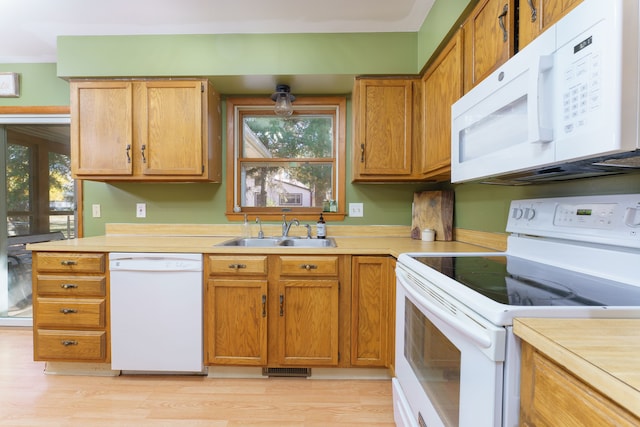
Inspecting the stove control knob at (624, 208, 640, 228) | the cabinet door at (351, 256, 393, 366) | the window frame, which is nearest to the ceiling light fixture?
the window frame

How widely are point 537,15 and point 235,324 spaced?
2042 mm

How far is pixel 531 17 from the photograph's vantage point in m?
1.06

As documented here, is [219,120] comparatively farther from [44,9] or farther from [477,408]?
[477,408]

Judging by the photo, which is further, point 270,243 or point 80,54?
→ point 270,243

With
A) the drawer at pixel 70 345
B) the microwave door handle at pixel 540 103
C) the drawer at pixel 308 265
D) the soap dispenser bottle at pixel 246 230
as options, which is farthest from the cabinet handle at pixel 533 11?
the drawer at pixel 70 345

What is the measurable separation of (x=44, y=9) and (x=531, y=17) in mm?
2714

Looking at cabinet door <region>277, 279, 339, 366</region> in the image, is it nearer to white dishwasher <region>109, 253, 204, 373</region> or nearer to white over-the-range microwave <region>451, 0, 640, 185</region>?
white dishwasher <region>109, 253, 204, 373</region>

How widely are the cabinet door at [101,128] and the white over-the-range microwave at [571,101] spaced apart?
2.25 m

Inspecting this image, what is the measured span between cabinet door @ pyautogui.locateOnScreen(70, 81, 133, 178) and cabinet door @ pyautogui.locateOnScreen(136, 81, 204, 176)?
4.4 inches

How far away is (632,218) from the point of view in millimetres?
892

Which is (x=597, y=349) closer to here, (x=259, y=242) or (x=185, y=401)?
(x=185, y=401)

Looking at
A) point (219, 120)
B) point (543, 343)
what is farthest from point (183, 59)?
point (543, 343)

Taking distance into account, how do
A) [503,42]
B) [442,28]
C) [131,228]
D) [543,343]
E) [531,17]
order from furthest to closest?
[131,228] → [442,28] → [503,42] → [531,17] → [543,343]

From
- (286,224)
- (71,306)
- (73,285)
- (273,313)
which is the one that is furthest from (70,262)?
(286,224)
